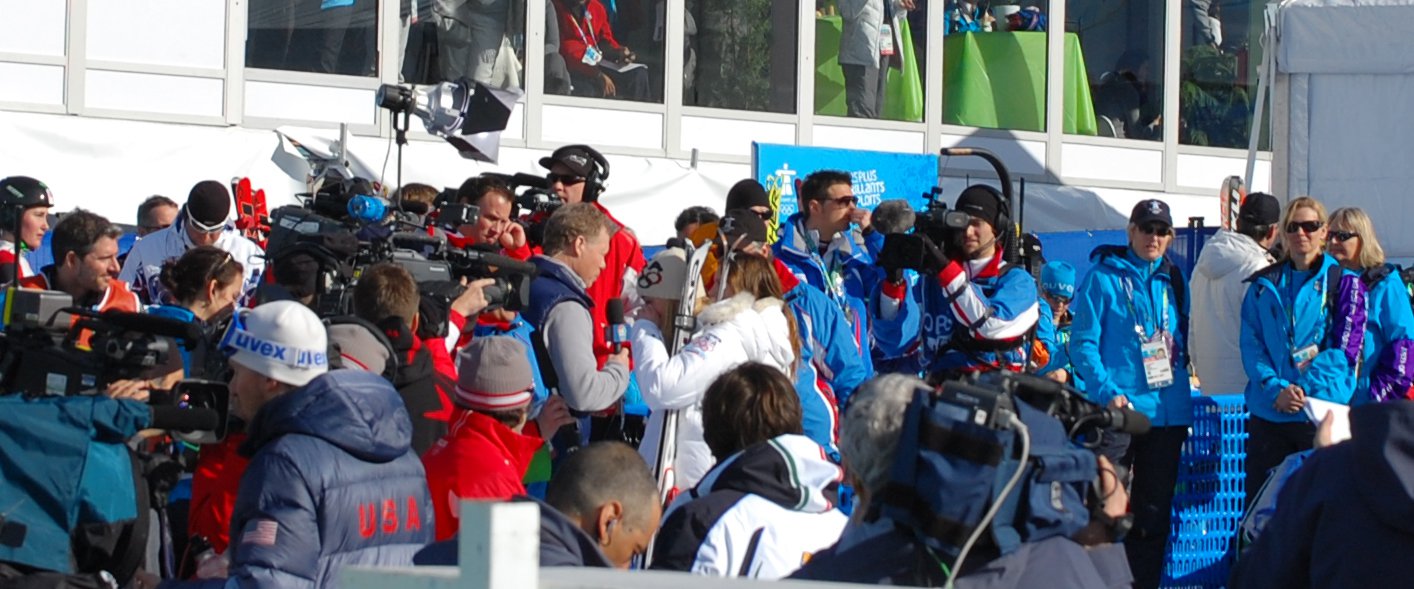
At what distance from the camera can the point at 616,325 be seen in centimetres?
651

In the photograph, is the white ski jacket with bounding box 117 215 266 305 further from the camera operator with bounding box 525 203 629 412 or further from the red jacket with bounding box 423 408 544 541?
the red jacket with bounding box 423 408 544 541

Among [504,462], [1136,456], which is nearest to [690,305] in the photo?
[504,462]

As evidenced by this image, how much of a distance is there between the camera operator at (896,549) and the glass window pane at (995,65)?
49.3 ft

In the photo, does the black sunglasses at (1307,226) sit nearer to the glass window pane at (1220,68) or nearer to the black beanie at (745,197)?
the black beanie at (745,197)

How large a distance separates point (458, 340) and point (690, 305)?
1.07 meters

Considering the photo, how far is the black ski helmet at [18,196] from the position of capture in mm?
7152

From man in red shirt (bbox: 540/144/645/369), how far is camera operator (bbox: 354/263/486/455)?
1240 mm

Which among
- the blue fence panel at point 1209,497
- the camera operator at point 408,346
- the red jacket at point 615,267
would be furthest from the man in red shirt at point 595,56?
the camera operator at point 408,346

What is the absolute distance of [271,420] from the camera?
164 inches

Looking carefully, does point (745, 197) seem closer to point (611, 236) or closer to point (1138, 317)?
point (611, 236)

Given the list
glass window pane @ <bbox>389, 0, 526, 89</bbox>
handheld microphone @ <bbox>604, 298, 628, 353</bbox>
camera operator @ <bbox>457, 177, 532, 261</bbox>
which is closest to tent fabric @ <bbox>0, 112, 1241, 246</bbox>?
glass window pane @ <bbox>389, 0, 526, 89</bbox>

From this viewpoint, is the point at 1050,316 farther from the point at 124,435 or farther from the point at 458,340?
the point at 124,435

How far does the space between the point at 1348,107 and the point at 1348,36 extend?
53 cm

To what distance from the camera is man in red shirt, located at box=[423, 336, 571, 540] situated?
490 centimetres
